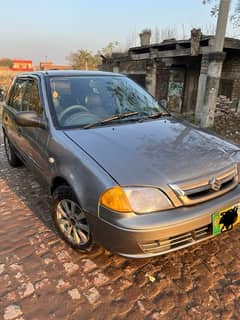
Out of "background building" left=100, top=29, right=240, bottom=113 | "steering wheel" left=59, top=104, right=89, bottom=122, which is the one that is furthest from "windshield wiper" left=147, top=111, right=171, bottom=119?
"background building" left=100, top=29, right=240, bottom=113

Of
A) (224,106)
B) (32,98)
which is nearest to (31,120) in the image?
(32,98)

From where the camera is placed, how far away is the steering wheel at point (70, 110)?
2.55 m

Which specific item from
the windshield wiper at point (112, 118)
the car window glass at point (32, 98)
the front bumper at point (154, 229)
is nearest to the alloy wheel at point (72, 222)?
the front bumper at point (154, 229)

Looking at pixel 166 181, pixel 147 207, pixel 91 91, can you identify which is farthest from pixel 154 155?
pixel 91 91

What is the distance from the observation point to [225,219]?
6.48 feet

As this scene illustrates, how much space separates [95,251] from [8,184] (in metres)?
2.22

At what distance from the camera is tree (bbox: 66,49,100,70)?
27573 mm

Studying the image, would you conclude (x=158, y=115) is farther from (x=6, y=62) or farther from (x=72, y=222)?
(x=6, y=62)

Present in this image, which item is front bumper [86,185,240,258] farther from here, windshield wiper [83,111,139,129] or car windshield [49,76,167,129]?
car windshield [49,76,167,129]

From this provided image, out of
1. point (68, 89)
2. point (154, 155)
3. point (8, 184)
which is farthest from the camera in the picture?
point (8, 184)

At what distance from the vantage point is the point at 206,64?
7215mm

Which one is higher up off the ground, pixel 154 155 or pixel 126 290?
pixel 154 155

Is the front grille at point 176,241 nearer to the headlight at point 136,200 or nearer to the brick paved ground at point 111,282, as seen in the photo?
the headlight at point 136,200

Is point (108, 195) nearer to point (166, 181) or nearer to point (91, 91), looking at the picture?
point (166, 181)
